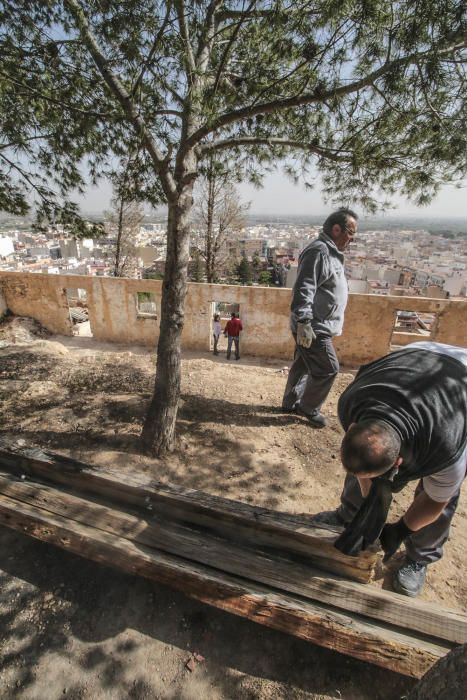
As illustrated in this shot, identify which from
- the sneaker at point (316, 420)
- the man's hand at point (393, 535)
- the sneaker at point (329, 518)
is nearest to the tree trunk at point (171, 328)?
the sneaker at point (329, 518)

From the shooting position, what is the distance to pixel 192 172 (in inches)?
115

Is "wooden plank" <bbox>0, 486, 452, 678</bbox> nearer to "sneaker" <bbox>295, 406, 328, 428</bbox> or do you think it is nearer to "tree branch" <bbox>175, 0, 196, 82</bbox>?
"sneaker" <bbox>295, 406, 328, 428</bbox>

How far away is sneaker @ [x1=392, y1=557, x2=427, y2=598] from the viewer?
2287 mm

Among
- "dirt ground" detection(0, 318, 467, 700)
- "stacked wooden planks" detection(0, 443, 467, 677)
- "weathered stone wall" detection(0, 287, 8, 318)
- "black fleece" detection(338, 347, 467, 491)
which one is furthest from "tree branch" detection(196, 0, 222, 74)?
"weathered stone wall" detection(0, 287, 8, 318)

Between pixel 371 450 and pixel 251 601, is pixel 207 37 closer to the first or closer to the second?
pixel 371 450

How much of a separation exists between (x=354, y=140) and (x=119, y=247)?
17.2m

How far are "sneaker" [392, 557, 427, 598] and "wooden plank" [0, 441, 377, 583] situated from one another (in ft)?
1.03

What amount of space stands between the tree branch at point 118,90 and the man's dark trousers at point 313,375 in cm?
231

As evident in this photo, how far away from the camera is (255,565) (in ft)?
6.65

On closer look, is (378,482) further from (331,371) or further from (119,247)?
(119,247)

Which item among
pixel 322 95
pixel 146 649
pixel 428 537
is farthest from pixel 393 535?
pixel 322 95

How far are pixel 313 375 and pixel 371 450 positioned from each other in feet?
9.09

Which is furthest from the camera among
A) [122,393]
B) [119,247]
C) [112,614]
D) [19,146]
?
[119,247]

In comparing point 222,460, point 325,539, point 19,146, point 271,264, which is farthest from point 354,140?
point 271,264
